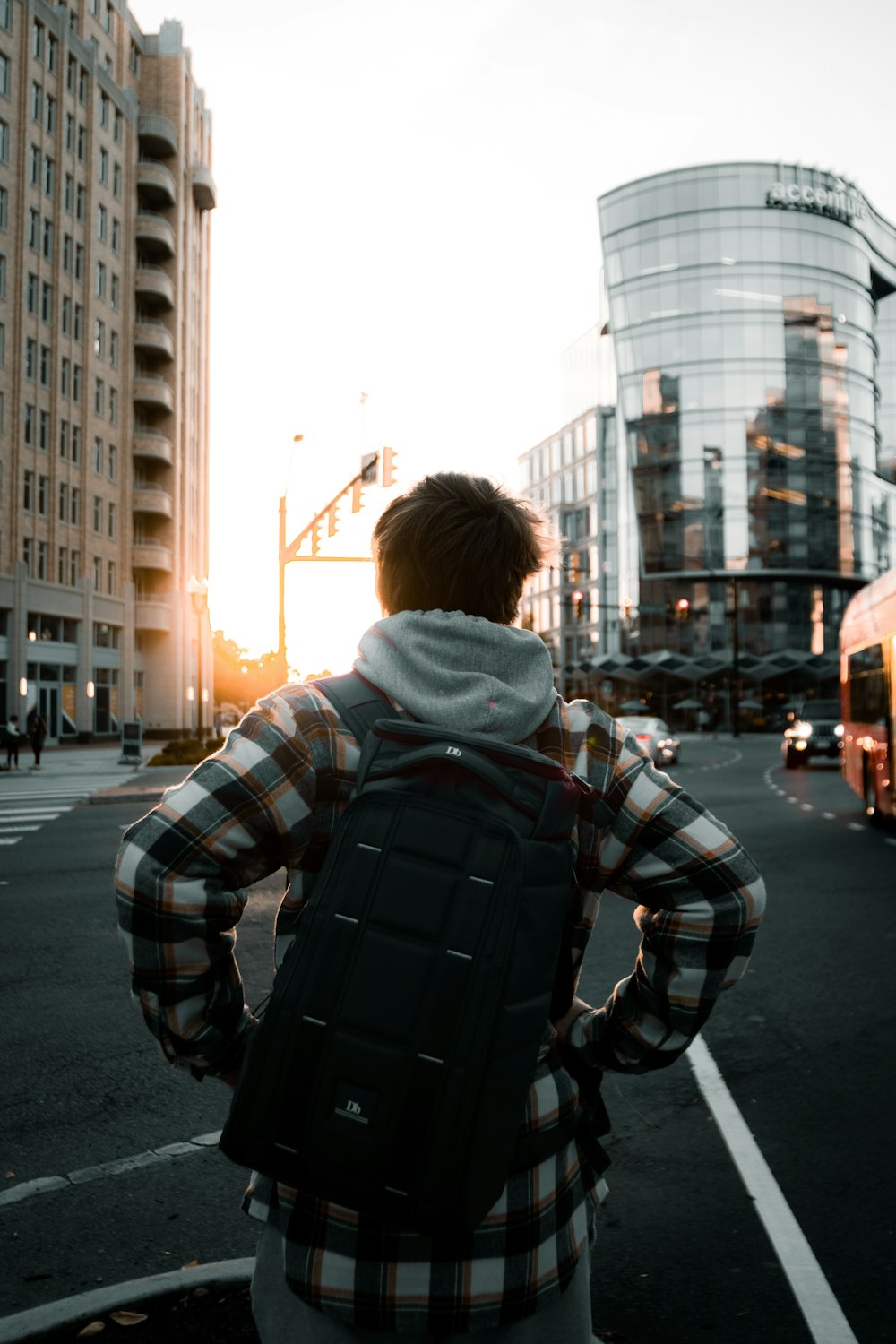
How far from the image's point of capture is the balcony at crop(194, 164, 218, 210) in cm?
6266

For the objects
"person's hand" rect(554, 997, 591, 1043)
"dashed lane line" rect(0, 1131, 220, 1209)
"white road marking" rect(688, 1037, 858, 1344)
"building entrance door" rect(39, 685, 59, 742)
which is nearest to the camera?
"person's hand" rect(554, 997, 591, 1043)

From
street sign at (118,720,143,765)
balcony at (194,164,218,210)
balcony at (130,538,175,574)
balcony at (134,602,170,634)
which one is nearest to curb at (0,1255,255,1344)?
street sign at (118,720,143,765)

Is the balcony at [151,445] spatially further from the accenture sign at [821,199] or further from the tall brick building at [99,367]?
the accenture sign at [821,199]

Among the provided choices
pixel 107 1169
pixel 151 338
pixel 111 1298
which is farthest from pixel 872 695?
pixel 151 338

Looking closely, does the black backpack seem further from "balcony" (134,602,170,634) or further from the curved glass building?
the curved glass building

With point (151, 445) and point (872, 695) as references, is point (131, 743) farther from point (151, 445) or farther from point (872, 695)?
point (151, 445)

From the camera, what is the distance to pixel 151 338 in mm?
55406

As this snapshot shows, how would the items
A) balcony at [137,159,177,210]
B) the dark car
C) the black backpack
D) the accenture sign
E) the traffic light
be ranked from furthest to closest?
the accenture sign
balcony at [137,159,177,210]
the dark car
the traffic light
the black backpack

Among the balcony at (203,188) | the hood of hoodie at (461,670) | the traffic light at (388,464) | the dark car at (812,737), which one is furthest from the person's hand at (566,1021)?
the balcony at (203,188)

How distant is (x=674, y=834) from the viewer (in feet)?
5.57

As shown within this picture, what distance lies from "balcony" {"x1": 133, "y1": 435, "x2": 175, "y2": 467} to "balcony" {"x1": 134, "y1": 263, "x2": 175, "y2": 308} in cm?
629

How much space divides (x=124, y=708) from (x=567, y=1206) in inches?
2131

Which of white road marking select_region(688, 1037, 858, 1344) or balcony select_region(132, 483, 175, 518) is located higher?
balcony select_region(132, 483, 175, 518)

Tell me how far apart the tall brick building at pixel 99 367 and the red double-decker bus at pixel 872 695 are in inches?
828
